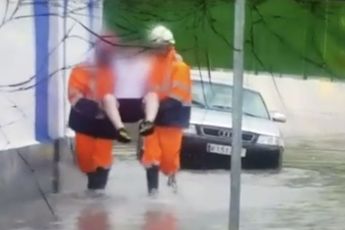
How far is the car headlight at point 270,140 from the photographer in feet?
38.8

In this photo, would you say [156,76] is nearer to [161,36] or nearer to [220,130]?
[161,36]

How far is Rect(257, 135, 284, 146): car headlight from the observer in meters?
11.8

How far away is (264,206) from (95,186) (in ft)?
4.48

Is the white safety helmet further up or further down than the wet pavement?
further up

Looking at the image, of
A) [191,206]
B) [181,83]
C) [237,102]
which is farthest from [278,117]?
[237,102]

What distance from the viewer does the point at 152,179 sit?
11.5 metres

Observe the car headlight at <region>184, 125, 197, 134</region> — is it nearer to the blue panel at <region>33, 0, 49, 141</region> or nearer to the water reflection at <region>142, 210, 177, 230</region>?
the water reflection at <region>142, 210, 177, 230</region>

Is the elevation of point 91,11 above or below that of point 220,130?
above

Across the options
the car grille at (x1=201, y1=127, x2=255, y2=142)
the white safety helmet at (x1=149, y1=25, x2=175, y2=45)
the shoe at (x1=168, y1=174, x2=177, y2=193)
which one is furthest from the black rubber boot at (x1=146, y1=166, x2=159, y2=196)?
the white safety helmet at (x1=149, y1=25, x2=175, y2=45)

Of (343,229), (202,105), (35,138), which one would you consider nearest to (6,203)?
(35,138)

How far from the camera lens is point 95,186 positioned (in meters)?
11.5

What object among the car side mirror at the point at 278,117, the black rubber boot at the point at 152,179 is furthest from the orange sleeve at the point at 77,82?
the car side mirror at the point at 278,117

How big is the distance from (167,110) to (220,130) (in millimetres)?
527

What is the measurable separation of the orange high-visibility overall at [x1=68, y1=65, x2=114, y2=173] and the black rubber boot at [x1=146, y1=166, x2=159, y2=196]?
313mm
